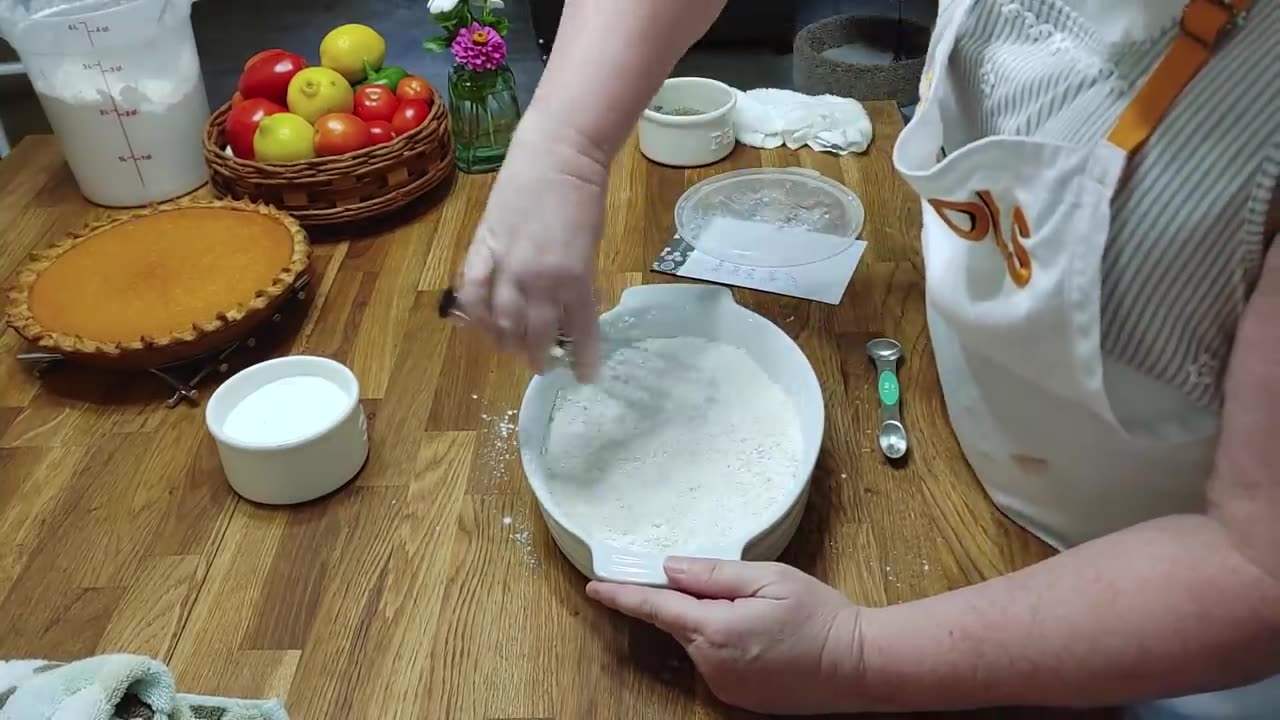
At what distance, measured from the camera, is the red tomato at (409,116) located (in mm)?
1030

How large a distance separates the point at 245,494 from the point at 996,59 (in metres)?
0.60

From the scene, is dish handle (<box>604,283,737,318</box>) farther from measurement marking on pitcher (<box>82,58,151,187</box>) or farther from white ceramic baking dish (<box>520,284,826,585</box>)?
measurement marking on pitcher (<box>82,58,151,187</box>)

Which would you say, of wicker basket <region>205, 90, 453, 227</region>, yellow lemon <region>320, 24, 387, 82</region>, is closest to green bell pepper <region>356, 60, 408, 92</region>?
yellow lemon <region>320, 24, 387, 82</region>

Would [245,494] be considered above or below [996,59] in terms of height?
below

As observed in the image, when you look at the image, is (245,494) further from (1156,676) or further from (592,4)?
(1156,676)

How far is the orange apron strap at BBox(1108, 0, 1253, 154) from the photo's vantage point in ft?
1.67

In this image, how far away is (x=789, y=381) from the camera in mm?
745

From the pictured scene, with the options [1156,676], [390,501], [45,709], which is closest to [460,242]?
[390,501]

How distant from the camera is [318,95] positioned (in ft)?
3.41

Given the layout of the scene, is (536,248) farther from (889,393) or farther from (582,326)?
(889,393)

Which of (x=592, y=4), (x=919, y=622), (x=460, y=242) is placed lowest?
(x=460, y=242)

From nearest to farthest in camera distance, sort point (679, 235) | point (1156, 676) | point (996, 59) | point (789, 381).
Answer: point (1156, 676) → point (996, 59) → point (789, 381) → point (679, 235)

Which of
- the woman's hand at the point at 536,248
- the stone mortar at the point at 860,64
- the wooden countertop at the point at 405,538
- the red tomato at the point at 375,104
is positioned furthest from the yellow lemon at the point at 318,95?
the stone mortar at the point at 860,64

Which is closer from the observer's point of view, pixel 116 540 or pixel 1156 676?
pixel 1156 676
